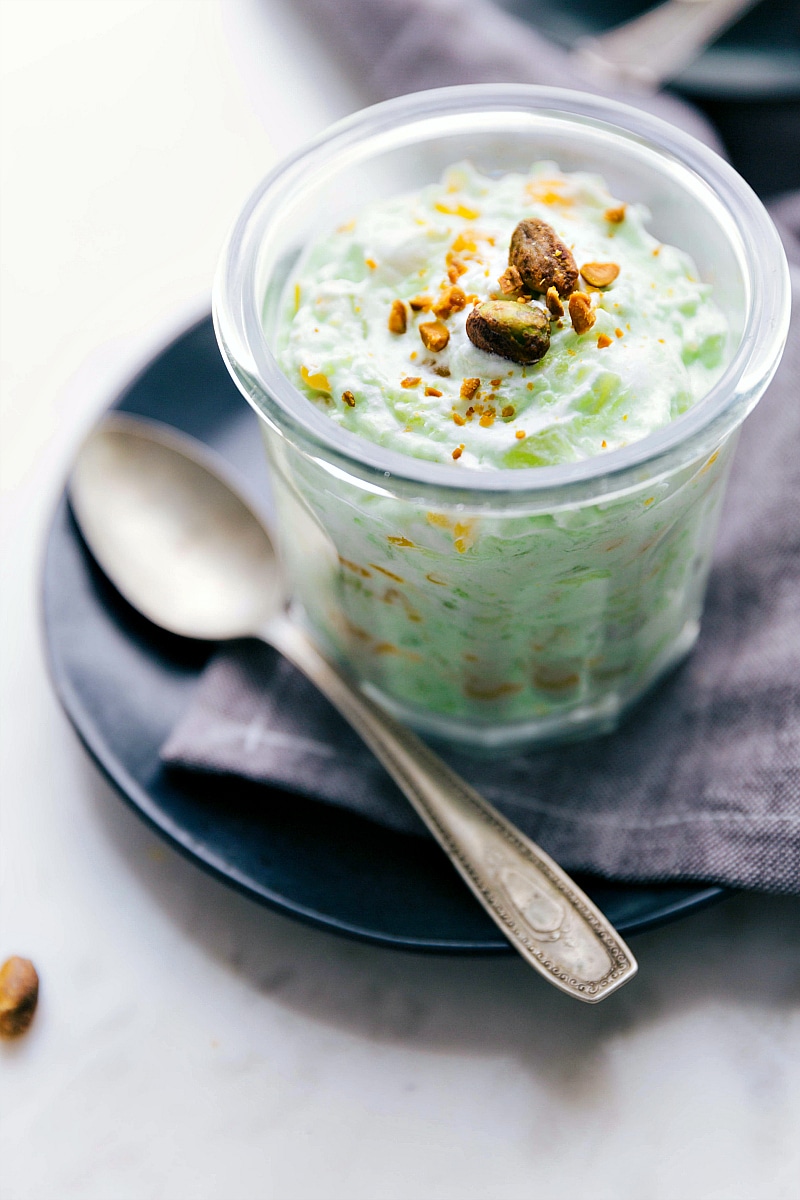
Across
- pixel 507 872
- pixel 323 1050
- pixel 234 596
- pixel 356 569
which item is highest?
pixel 356 569

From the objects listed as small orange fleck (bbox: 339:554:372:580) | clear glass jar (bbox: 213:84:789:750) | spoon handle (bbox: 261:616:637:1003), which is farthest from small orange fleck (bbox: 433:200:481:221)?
spoon handle (bbox: 261:616:637:1003)

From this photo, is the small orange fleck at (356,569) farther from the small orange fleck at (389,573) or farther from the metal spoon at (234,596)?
the metal spoon at (234,596)

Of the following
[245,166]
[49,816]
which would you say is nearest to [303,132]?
[245,166]

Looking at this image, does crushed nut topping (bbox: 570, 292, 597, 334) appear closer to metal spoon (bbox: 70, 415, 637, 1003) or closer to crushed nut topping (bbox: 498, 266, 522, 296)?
crushed nut topping (bbox: 498, 266, 522, 296)

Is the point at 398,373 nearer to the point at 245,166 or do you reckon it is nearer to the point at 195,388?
the point at 195,388

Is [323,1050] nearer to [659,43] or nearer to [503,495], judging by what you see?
[503,495]

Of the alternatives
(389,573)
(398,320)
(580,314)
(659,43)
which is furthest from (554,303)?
(659,43)
